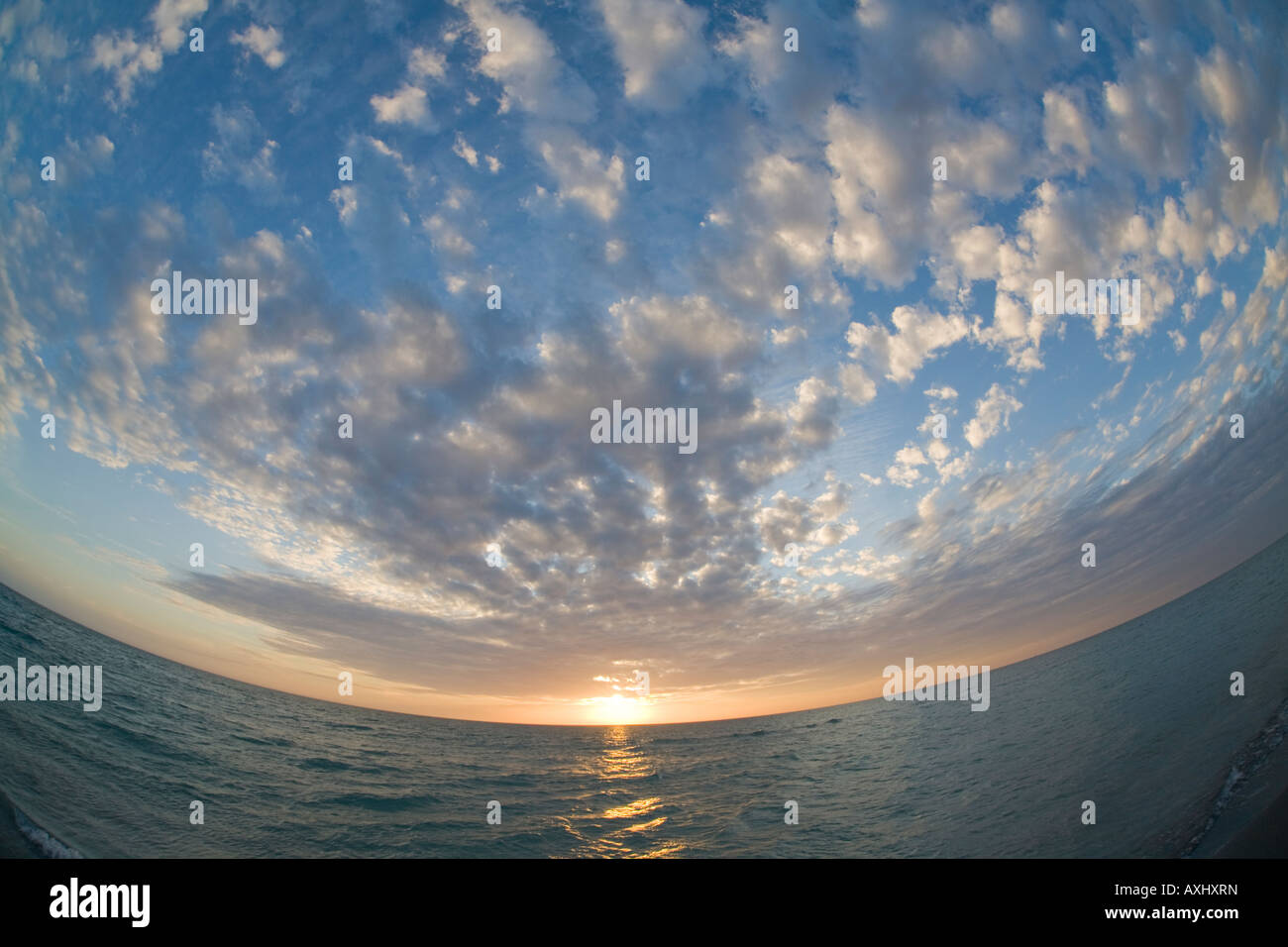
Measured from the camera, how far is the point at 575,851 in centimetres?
1734

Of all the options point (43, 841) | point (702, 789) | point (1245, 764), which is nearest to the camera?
point (43, 841)

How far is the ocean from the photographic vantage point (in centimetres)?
1270

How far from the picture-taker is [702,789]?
30.3 meters

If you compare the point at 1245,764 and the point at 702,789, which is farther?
the point at 702,789

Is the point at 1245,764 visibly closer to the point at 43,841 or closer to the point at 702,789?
the point at 702,789

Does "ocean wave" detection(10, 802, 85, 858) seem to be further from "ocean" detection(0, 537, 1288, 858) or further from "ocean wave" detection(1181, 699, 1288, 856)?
"ocean wave" detection(1181, 699, 1288, 856)

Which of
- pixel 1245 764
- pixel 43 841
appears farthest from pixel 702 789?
pixel 43 841

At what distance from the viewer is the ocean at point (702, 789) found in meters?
12.7

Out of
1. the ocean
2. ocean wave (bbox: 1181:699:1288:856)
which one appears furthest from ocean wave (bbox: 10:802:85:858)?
ocean wave (bbox: 1181:699:1288:856)

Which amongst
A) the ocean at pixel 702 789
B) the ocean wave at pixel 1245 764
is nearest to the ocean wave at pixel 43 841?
the ocean at pixel 702 789
